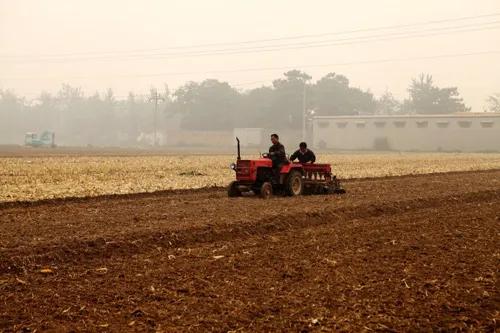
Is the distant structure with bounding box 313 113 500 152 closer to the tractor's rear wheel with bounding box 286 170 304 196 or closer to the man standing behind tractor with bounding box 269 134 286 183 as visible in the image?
the tractor's rear wheel with bounding box 286 170 304 196

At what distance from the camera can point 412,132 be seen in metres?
86.5

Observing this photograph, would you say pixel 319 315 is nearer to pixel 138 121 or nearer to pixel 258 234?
pixel 258 234

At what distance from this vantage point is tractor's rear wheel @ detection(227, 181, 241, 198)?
1622 cm

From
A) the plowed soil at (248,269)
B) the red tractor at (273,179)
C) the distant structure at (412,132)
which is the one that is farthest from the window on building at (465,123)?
the plowed soil at (248,269)

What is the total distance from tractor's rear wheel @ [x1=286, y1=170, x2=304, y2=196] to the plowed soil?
8.15 ft

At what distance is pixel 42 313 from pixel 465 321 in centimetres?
412

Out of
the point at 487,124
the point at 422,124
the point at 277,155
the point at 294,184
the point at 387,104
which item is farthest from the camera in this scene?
the point at 387,104

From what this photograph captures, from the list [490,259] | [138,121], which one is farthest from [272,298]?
[138,121]

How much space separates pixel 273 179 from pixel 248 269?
842 centimetres

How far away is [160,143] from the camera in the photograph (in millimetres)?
112438

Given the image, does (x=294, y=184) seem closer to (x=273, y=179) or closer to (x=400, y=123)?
(x=273, y=179)

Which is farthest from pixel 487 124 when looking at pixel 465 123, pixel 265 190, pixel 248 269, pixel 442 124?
pixel 248 269

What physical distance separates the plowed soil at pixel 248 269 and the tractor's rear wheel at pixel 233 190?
2.24 meters

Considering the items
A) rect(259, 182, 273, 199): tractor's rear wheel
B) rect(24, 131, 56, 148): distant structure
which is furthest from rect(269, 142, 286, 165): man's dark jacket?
rect(24, 131, 56, 148): distant structure
